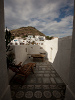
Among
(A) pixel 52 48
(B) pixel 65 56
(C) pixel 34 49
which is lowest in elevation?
(B) pixel 65 56

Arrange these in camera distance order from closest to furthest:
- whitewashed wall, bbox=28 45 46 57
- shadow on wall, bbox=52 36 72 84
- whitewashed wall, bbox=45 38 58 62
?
shadow on wall, bbox=52 36 72 84, whitewashed wall, bbox=45 38 58 62, whitewashed wall, bbox=28 45 46 57

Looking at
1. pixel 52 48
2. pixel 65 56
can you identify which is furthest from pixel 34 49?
pixel 65 56

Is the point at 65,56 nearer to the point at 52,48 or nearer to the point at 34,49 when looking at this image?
the point at 52,48

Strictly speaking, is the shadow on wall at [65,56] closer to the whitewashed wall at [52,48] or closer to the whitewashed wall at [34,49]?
the whitewashed wall at [52,48]

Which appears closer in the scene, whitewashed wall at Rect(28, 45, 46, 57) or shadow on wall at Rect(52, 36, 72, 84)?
shadow on wall at Rect(52, 36, 72, 84)

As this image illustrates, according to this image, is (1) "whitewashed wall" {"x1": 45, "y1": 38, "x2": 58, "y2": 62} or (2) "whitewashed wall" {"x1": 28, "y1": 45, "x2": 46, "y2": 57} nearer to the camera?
(1) "whitewashed wall" {"x1": 45, "y1": 38, "x2": 58, "y2": 62}

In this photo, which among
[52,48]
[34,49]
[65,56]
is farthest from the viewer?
[34,49]

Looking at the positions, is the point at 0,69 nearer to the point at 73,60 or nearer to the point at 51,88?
the point at 73,60

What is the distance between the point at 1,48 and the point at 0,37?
12.5 inches

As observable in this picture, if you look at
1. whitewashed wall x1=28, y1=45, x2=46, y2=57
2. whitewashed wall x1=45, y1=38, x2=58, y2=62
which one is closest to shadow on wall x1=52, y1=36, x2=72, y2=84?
whitewashed wall x1=45, y1=38, x2=58, y2=62

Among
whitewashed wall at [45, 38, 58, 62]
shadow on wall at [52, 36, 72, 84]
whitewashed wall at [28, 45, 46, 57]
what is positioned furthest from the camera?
whitewashed wall at [28, 45, 46, 57]

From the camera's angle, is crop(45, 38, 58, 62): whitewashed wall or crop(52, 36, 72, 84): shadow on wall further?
crop(45, 38, 58, 62): whitewashed wall

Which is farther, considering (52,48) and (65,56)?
(52,48)

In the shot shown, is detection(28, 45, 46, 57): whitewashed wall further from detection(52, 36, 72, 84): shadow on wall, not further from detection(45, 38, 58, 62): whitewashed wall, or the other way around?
detection(52, 36, 72, 84): shadow on wall
